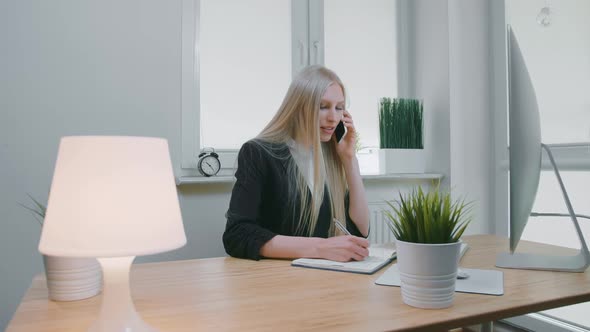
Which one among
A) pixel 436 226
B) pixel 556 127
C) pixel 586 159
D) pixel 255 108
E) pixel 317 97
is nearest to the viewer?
pixel 436 226

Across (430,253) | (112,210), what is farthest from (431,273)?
(112,210)

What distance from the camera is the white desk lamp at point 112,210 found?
0.53 meters

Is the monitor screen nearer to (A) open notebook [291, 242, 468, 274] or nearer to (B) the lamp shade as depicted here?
(A) open notebook [291, 242, 468, 274]

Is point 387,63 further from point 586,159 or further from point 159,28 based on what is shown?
point 159,28

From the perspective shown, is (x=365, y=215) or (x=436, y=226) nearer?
(x=436, y=226)

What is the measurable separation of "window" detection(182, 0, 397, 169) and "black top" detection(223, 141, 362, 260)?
0.67 m

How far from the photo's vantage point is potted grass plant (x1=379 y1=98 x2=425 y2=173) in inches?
92.3

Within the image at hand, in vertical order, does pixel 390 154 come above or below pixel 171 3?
below

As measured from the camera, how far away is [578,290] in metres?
0.84

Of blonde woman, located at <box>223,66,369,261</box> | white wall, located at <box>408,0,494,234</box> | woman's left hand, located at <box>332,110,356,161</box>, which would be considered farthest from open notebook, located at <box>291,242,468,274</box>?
white wall, located at <box>408,0,494,234</box>

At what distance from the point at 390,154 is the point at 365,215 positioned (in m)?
0.81

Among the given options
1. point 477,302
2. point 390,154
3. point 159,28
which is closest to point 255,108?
point 159,28

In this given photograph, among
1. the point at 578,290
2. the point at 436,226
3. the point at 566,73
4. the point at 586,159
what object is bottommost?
the point at 578,290

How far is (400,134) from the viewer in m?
2.38
